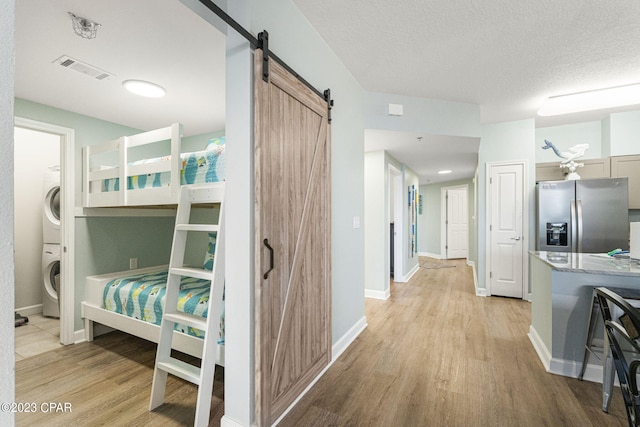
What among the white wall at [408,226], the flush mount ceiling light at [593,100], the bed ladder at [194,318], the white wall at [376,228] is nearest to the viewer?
the bed ladder at [194,318]

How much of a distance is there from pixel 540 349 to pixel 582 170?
2933 millimetres

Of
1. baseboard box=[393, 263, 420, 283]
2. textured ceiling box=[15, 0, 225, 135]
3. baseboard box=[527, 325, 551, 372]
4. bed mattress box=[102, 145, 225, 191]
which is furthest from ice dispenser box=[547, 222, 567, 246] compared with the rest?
textured ceiling box=[15, 0, 225, 135]

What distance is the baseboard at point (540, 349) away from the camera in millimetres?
2315

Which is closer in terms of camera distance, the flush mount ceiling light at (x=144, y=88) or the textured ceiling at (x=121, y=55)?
the textured ceiling at (x=121, y=55)

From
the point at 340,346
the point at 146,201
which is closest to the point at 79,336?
the point at 146,201

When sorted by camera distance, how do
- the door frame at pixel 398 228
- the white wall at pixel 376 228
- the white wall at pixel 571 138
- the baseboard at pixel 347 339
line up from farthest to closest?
1. the door frame at pixel 398 228
2. the white wall at pixel 376 228
3. the white wall at pixel 571 138
4. the baseboard at pixel 347 339

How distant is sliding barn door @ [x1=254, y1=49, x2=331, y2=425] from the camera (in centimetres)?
157

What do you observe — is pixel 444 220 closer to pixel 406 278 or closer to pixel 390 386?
pixel 406 278

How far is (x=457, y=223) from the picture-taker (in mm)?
8492

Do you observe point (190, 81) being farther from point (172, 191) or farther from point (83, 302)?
point (83, 302)

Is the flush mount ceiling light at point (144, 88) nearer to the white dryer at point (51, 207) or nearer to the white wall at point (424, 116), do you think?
the white dryer at point (51, 207)

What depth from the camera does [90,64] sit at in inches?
90.4

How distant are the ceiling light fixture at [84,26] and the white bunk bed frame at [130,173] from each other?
2.37ft

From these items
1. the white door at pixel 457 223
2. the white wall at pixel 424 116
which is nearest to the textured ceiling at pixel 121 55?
the white wall at pixel 424 116
